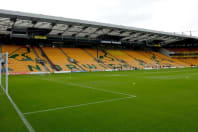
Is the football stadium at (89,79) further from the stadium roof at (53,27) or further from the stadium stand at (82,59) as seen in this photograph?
the stadium stand at (82,59)

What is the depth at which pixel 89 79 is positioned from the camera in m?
22.4

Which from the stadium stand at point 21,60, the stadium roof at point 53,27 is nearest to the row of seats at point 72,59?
the stadium stand at point 21,60

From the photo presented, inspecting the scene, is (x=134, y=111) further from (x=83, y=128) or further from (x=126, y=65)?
(x=126, y=65)

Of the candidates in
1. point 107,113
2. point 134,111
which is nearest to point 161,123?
point 134,111

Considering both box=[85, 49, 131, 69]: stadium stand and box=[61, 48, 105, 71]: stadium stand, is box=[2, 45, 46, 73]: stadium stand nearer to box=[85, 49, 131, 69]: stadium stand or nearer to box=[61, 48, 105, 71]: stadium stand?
box=[61, 48, 105, 71]: stadium stand

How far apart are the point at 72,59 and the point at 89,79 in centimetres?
2641

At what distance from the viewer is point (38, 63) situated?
41.7m

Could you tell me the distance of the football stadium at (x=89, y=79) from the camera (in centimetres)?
604

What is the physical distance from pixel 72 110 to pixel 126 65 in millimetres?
45688

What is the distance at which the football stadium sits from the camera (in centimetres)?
604

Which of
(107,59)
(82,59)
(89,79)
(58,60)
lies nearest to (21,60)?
(58,60)

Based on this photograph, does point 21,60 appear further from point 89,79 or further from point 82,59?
point 89,79

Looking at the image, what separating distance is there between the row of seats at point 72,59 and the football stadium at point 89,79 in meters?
0.16

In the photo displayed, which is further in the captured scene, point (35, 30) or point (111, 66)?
point (111, 66)
